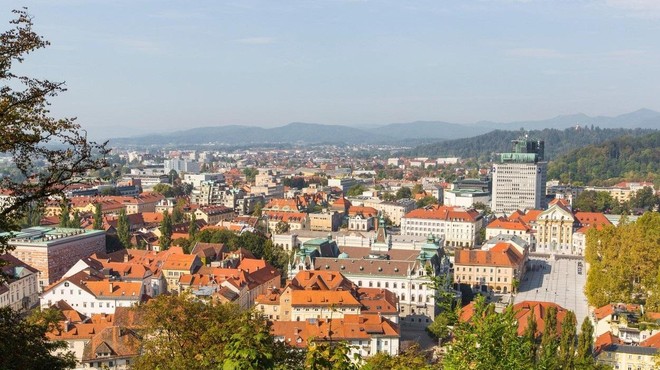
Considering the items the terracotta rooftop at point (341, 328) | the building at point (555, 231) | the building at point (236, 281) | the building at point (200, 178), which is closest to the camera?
the terracotta rooftop at point (341, 328)

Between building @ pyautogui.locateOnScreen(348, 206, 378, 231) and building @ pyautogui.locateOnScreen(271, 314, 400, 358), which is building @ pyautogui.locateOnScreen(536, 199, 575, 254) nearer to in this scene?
building @ pyautogui.locateOnScreen(348, 206, 378, 231)

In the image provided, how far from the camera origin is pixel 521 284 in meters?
53.9

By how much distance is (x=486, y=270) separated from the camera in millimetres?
52875

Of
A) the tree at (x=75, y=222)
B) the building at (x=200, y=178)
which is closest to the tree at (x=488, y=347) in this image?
the tree at (x=75, y=222)

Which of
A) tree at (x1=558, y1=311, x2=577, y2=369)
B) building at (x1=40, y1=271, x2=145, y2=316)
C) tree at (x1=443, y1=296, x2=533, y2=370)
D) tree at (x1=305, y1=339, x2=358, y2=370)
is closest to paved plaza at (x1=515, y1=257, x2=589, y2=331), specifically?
tree at (x1=558, y1=311, x2=577, y2=369)

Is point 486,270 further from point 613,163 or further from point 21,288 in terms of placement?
point 613,163

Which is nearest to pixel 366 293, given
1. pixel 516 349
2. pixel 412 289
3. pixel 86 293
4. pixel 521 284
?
pixel 412 289

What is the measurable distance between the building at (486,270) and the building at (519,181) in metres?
44.0

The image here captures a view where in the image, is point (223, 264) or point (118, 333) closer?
point (118, 333)

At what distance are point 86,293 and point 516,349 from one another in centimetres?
3429

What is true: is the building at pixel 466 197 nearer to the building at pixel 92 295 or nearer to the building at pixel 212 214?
the building at pixel 212 214

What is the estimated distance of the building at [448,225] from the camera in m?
75.9

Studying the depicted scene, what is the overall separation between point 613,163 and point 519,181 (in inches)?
2498

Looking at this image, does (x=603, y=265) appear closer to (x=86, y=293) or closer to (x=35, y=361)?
(x=86, y=293)
